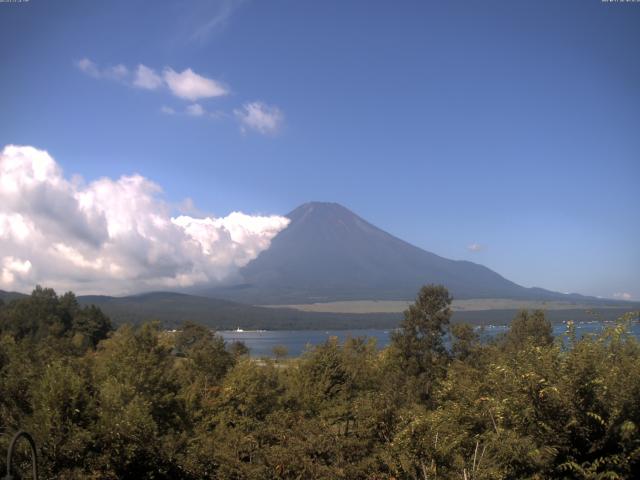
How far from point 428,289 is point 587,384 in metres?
27.7

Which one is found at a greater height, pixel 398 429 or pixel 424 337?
pixel 398 429

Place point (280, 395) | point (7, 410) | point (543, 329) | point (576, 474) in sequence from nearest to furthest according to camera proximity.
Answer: point (576, 474), point (7, 410), point (280, 395), point (543, 329)

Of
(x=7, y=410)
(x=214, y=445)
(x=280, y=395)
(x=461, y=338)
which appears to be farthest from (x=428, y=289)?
(x=7, y=410)

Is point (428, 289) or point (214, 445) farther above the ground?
point (428, 289)

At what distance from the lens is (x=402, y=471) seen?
30.4 ft

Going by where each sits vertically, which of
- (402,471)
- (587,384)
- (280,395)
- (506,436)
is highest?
(587,384)

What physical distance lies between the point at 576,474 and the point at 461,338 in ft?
96.8

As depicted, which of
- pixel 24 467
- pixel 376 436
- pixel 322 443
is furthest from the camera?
pixel 376 436

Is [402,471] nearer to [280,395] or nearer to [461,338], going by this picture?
[280,395]

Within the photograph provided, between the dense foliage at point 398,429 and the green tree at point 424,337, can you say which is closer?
the dense foliage at point 398,429

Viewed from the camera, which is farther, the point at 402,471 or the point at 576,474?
the point at 402,471

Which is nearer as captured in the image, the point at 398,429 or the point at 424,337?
the point at 398,429

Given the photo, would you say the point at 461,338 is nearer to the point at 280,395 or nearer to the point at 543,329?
the point at 543,329

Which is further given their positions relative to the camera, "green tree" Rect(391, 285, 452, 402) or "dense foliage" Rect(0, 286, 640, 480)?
"green tree" Rect(391, 285, 452, 402)
